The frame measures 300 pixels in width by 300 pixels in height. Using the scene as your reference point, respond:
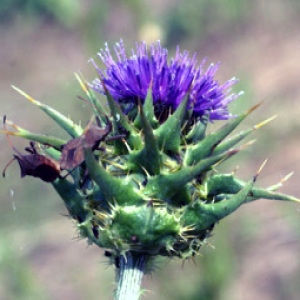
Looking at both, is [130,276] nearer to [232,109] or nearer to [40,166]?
[40,166]

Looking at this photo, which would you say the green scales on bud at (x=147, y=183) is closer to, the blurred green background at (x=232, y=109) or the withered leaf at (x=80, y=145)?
the withered leaf at (x=80, y=145)

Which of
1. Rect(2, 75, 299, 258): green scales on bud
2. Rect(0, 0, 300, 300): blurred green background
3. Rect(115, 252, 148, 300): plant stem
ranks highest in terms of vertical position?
Rect(0, 0, 300, 300): blurred green background

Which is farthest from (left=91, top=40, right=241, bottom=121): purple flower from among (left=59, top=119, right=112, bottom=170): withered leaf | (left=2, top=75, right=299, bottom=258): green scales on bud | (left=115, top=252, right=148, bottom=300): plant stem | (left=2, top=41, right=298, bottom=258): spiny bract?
(left=115, top=252, right=148, bottom=300): plant stem

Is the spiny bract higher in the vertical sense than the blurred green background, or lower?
lower

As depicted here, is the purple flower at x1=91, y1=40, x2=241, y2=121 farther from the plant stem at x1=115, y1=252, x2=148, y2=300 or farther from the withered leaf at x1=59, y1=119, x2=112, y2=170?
the plant stem at x1=115, y1=252, x2=148, y2=300

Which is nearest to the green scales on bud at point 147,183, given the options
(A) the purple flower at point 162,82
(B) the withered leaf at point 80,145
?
(B) the withered leaf at point 80,145

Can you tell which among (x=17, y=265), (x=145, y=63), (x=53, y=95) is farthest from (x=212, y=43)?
(x=145, y=63)
